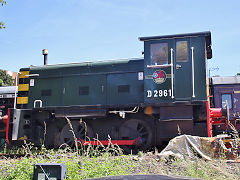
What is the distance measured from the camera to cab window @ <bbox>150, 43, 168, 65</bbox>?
8656mm

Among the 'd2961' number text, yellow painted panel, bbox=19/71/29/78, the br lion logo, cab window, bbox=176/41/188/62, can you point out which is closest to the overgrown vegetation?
the 'd2961' number text

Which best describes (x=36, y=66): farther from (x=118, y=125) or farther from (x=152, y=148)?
(x=152, y=148)

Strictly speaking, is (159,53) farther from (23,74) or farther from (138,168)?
(23,74)

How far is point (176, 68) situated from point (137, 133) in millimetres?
2313

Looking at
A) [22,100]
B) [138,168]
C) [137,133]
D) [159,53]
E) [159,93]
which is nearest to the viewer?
[138,168]

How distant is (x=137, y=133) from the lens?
895 cm

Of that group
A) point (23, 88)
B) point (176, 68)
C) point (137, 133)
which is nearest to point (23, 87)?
point (23, 88)

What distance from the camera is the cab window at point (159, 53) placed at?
866 cm

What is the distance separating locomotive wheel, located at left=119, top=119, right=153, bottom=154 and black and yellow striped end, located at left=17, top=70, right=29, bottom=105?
12.7 ft

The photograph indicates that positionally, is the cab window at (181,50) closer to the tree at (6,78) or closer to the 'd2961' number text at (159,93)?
the 'd2961' number text at (159,93)

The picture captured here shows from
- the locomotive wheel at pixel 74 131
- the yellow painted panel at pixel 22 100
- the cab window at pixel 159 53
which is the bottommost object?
the locomotive wheel at pixel 74 131

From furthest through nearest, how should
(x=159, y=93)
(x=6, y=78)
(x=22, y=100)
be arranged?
(x=6, y=78) → (x=22, y=100) → (x=159, y=93)

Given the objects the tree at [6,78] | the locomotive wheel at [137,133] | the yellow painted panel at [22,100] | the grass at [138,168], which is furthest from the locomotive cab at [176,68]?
the tree at [6,78]

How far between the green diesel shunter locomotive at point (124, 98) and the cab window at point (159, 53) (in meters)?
0.01
